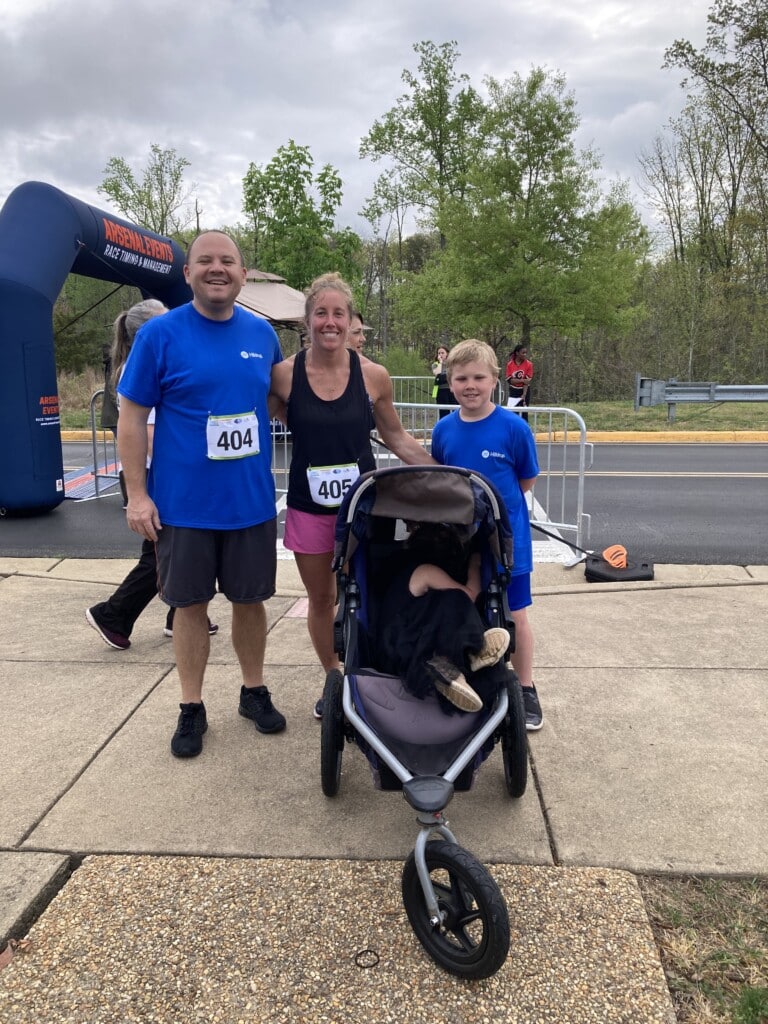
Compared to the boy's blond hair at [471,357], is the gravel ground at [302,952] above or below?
below

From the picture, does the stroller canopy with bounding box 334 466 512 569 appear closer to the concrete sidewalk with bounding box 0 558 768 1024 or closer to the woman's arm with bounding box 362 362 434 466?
the woman's arm with bounding box 362 362 434 466

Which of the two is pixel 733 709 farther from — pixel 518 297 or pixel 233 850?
pixel 518 297

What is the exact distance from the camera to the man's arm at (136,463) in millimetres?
3027

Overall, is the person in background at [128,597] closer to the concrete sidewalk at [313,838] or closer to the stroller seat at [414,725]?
the concrete sidewalk at [313,838]

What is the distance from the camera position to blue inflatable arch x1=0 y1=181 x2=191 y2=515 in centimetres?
780

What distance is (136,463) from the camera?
3.08 m

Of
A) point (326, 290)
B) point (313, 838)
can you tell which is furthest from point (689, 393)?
point (313, 838)

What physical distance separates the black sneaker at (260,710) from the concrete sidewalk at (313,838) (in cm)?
6

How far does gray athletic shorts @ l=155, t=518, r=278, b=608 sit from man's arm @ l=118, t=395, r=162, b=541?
3.7 inches

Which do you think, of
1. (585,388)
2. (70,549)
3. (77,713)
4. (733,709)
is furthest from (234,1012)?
(585,388)

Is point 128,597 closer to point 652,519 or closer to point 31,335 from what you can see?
point 31,335

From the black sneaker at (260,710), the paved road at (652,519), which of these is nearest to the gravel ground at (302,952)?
the black sneaker at (260,710)

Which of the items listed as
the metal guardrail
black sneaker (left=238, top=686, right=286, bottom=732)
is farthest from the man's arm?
the metal guardrail

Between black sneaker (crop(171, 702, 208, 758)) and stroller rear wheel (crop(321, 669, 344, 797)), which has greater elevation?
stroller rear wheel (crop(321, 669, 344, 797))
